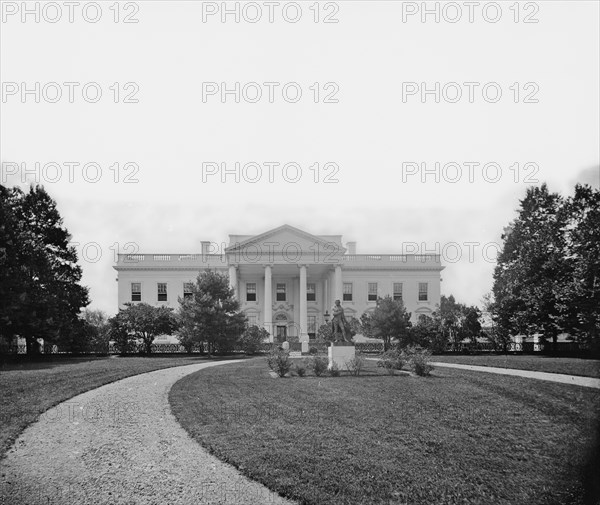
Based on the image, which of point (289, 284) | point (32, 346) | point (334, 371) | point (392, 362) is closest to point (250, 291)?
point (289, 284)

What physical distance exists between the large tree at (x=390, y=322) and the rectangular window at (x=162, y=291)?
2654cm

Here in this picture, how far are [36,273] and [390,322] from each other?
24547 mm

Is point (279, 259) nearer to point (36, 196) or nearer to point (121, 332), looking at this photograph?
point (121, 332)

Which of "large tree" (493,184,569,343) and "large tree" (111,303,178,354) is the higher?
"large tree" (493,184,569,343)

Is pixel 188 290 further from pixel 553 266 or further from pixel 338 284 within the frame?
pixel 553 266

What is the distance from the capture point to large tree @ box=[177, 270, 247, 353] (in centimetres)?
3428

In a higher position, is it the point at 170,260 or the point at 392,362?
the point at 170,260

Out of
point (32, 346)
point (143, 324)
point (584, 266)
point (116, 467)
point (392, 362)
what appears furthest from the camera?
point (143, 324)

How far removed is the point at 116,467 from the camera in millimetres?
7141

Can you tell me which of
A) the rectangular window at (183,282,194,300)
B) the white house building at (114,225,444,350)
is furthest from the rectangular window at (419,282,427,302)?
the rectangular window at (183,282,194,300)

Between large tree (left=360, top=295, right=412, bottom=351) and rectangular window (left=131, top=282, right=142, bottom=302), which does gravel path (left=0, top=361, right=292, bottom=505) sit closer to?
large tree (left=360, top=295, right=412, bottom=351)

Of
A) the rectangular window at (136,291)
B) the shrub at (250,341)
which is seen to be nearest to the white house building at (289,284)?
the rectangular window at (136,291)

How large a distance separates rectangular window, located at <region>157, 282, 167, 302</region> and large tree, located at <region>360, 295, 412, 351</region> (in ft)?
87.1

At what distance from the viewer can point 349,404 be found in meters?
11.5
